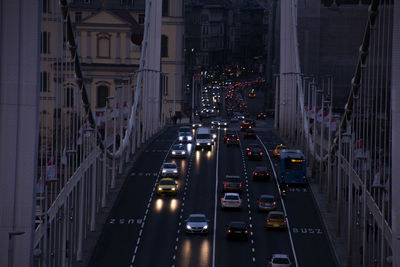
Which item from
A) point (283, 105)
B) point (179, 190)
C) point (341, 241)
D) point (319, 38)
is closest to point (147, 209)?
point (179, 190)

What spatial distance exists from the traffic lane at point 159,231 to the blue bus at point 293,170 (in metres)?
7.52

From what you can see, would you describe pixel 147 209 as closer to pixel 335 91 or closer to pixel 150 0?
pixel 150 0

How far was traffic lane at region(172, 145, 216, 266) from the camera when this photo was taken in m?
55.4

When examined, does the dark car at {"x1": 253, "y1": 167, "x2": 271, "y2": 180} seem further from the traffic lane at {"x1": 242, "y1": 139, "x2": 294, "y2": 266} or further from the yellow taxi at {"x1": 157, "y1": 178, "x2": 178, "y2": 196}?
the yellow taxi at {"x1": 157, "y1": 178, "x2": 178, "y2": 196}

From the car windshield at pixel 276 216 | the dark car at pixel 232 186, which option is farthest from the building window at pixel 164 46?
the car windshield at pixel 276 216

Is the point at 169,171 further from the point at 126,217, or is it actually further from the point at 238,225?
the point at 238,225

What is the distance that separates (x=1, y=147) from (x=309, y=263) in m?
21.8

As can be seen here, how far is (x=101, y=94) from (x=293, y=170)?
66934 millimetres

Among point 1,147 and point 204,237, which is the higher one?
point 1,147

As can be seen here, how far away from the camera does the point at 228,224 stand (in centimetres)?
6238

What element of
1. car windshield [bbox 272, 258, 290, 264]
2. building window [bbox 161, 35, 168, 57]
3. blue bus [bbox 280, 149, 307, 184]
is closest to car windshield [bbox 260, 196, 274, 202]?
blue bus [bbox 280, 149, 307, 184]

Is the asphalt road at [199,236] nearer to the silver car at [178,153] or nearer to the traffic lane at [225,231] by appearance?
the traffic lane at [225,231]

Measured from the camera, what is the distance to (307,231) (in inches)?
2502

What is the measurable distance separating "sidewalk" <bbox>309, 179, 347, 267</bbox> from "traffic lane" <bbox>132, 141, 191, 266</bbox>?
8.85 m
